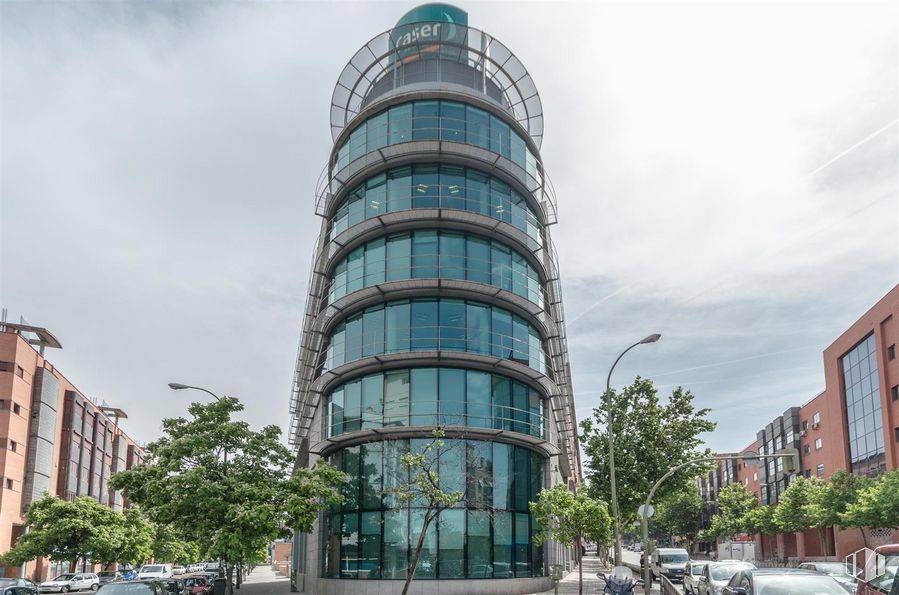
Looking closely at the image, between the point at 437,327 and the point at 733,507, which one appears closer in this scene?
the point at 437,327

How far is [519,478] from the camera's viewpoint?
119 feet

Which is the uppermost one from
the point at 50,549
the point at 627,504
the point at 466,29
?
the point at 466,29

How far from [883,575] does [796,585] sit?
1.84 metres

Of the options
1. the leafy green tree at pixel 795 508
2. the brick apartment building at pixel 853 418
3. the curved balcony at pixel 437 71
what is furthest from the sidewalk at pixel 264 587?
the leafy green tree at pixel 795 508

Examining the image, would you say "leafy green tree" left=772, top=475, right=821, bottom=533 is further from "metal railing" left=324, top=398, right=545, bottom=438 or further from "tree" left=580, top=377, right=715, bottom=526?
"metal railing" left=324, top=398, right=545, bottom=438

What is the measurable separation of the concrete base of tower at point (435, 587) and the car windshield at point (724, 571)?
31.4 ft

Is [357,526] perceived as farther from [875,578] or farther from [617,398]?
[875,578]

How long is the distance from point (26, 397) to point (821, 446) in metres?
70.3

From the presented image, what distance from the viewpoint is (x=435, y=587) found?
32.4m

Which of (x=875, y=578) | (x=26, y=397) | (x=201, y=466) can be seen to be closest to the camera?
Result: (x=875, y=578)

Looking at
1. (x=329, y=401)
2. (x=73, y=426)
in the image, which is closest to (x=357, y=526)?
(x=329, y=401)

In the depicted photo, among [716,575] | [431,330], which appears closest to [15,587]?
[431,330]

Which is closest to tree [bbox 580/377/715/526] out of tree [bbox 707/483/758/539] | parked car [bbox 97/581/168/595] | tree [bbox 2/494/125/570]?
parked car [bbox 97/581/168/595]

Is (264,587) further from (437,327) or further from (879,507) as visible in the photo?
(879,507)
